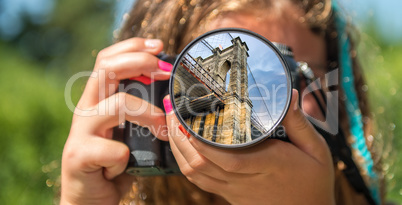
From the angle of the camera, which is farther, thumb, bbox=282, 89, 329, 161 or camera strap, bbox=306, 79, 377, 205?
camera strap, bbox=306, 79, 377, 205

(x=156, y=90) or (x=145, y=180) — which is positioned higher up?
(x=156, y=90)

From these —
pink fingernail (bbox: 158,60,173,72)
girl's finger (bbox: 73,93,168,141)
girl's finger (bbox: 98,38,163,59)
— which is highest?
girl's finger (bbox: 98,38,163,59)

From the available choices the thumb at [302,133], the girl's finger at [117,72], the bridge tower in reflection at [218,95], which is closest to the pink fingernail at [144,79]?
the girl's finger at [117,72]

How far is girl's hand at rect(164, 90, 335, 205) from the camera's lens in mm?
496

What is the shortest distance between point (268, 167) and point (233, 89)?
→ 0.42ft

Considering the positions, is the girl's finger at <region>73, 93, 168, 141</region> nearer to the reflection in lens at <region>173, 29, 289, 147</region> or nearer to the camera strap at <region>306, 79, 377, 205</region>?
the reflection in lens at <region>173, 29, 289, 147</region>

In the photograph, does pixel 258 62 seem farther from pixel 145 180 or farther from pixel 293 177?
pixel 145 180

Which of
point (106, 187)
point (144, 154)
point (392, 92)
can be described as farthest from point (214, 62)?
point (392, 92)

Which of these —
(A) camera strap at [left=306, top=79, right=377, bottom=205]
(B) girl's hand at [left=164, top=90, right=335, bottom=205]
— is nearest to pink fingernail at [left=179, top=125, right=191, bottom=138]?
(B) girl's hand at [left=164, top=90, right=335, bottom=205]

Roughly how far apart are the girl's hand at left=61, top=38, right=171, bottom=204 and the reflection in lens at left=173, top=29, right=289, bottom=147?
108mm

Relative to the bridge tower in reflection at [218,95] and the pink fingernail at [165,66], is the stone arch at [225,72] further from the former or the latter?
the pink fingernail at [165,66]

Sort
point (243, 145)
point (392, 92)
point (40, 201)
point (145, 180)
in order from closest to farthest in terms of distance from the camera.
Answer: point (243, 145)
point (145, 180)
point (392, 92)
point (40, 201)

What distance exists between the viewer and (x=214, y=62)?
0.48 meters

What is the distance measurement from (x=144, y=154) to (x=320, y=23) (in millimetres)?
514
